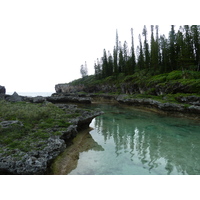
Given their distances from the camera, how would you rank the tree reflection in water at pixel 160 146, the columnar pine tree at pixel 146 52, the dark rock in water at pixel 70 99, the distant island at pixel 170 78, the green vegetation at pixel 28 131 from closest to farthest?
the green vegetation at pixel 28 131 < the tree reflection in water at pixel 160 146 < the distant island at pixel 170 78 < the dark rock in water at pixel 70 99 < the columnar pine tree at pixel 146 52

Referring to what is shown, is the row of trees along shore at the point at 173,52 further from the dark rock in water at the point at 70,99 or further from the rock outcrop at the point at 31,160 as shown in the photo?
the rock outcrop at the point at 31,160

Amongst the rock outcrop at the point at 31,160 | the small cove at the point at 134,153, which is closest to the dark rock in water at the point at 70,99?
the small cove at the point at 134,153

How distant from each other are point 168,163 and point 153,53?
46.4 m

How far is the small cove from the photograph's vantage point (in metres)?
8.35

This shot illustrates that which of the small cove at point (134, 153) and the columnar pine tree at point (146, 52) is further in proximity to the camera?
the columnar pine tree at point (146, 52)

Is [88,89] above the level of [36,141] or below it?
above

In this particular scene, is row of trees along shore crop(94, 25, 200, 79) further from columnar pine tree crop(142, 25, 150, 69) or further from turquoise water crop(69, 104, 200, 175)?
turquoise water crop(69, 104, 200, 175)

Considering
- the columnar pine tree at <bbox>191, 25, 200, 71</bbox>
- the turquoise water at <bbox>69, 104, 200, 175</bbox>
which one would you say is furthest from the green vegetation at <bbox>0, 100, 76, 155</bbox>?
the columnar pine tree at <bbox>191, 25, 200, 71</bbox>

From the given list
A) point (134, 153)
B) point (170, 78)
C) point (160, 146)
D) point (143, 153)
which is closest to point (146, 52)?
point (170, 78)

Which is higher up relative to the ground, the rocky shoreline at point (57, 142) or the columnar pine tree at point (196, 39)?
the columnar pine tree at point (196, 39)

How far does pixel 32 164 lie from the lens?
6.58m

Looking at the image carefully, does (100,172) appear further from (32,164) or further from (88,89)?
(88,89)

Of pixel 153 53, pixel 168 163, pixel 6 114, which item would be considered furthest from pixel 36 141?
pixel 153 53

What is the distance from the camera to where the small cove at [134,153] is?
8.35m
